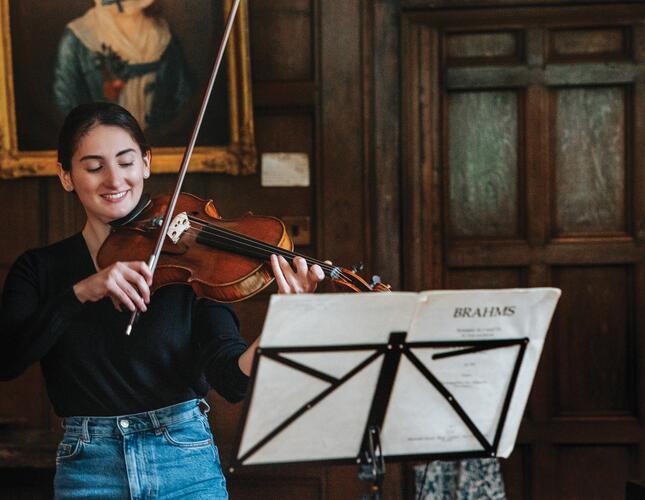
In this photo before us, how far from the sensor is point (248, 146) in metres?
3.54

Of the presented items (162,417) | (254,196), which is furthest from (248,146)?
(162,417)

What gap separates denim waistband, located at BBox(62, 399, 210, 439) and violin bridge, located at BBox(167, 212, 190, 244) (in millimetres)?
393

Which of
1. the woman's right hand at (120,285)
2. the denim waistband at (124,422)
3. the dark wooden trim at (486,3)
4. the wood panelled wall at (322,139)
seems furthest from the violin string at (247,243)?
the dark wooden trim at (486,3)

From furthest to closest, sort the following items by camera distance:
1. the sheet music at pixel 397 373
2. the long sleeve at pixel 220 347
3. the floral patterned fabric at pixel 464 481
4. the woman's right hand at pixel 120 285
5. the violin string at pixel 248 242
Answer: the floral patterned fabric at pixel 464 481
the violin string at pixel 248 242
the long sleeve at pixel 220 347
the woman's right hand at pixel 120 285
the sheet music at pixel 397 373

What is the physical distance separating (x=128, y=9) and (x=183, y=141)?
521 mm

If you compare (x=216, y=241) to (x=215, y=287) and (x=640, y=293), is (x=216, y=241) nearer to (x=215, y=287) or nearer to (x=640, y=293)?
(x=215, y=287)

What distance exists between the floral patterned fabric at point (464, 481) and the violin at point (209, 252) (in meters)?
1.28

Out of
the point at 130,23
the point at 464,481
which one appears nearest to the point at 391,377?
the point at 464,481

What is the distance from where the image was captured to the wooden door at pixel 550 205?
3.60 metres

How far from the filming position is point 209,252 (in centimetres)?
216

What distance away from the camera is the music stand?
64.3 inches

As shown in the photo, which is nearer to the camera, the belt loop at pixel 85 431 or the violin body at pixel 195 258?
the belt loop at pixel 85 431

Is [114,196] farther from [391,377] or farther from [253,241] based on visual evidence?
[391,377]

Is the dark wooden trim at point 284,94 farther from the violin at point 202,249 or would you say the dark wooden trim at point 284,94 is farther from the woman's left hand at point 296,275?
the woman's left hand at point 296,275
